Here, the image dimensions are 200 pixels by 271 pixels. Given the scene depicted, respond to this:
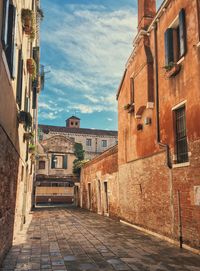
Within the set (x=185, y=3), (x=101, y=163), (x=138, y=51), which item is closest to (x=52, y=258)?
(x=185, y=3)

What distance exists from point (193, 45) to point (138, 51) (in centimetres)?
445

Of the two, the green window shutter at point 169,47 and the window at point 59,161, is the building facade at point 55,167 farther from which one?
the green window shutter at point 169,47

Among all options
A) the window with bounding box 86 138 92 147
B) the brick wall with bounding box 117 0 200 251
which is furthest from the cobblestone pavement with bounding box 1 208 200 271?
the window with bounding box 86 138 92 147

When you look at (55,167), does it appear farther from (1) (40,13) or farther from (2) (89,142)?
(1) (40,13)

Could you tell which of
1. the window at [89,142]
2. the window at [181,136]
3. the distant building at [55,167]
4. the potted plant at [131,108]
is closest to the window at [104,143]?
the window at [89,142]

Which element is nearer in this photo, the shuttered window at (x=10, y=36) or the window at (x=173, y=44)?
the shuttered window at (x=10, y=36)

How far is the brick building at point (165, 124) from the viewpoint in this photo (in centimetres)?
765

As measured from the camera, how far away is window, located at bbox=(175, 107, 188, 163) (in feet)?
27.3

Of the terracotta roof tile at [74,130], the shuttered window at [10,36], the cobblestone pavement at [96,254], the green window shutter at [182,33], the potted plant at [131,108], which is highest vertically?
the terracotta roof tile at [74,130]

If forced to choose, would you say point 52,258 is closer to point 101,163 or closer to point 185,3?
point 185,3

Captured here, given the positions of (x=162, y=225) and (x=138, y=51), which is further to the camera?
(x=138, y=51)

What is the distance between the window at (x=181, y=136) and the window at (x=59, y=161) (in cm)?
2762

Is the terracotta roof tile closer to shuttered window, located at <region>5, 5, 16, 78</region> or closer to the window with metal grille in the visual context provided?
the window with metal grille

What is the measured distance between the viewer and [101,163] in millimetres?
18812
